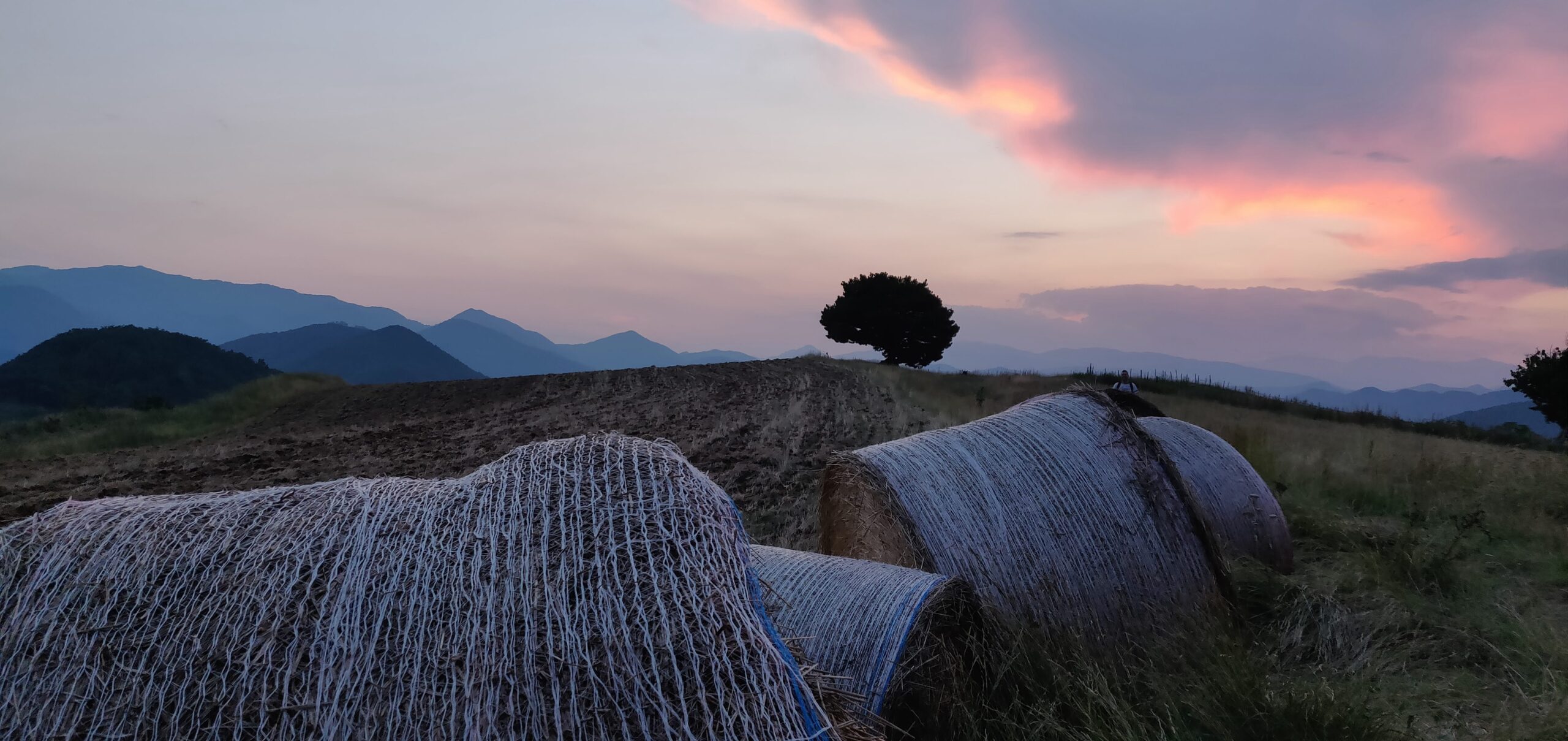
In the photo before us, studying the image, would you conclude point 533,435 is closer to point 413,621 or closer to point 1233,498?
point 1233,498

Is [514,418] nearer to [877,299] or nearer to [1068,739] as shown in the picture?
[1068,739]

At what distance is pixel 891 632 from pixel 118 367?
6849cm

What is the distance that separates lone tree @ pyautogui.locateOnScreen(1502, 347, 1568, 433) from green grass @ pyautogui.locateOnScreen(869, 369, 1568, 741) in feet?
90.8

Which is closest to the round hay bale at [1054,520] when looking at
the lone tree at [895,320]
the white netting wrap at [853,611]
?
the white netting wrap at [853,611]

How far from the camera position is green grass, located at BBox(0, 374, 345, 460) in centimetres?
2123

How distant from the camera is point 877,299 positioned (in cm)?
4831

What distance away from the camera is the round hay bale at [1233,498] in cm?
643

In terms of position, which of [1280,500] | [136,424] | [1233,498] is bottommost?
[136,424]

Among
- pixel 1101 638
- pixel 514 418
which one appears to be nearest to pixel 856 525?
pixel 1101 638

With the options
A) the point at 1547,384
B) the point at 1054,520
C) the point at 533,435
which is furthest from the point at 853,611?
the point at 1547,384

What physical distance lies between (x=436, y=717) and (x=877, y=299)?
4665cm

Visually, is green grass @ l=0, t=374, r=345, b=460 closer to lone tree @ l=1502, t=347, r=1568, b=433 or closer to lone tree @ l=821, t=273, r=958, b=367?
lone tree @ l=821, t=273, r=958, b=367

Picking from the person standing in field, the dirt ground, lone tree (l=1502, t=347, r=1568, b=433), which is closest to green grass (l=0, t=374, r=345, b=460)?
the dirt ground

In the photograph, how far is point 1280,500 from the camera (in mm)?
8906
